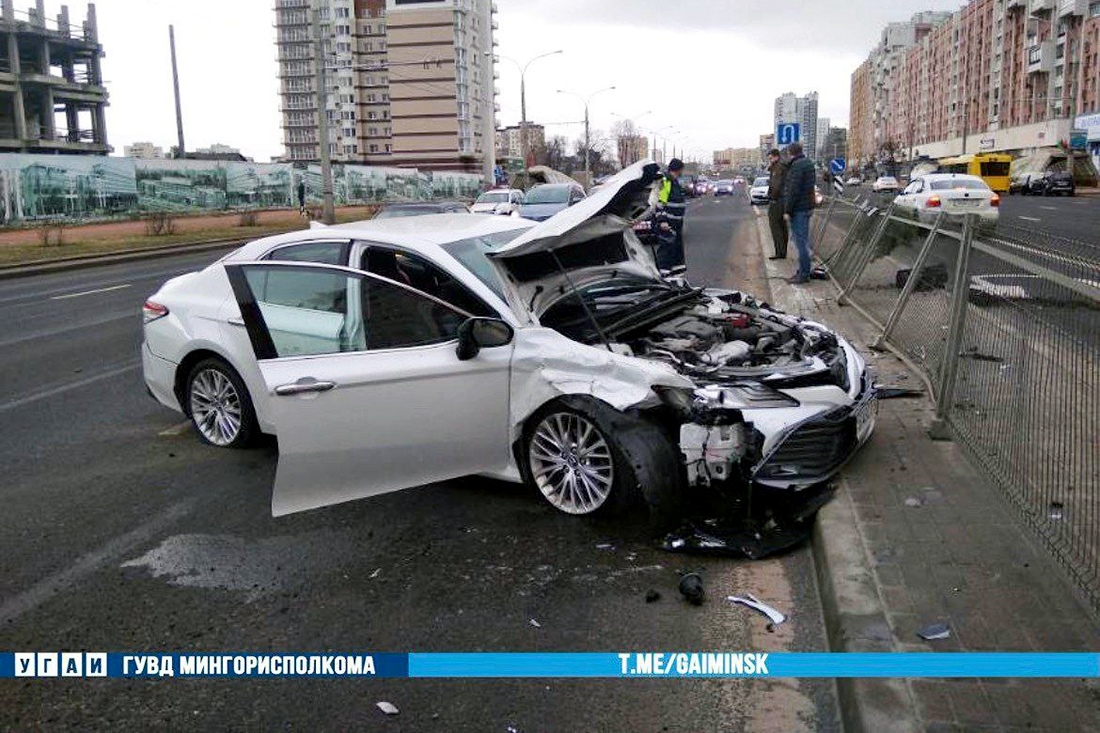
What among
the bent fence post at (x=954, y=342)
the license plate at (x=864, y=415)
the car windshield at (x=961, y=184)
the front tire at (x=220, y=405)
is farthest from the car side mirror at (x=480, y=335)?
the car windshield at (x=961, y=184)

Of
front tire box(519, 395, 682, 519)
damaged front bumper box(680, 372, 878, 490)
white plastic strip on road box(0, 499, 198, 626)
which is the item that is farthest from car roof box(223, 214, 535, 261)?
damaged front bumper box(680, 372, 878, 490)

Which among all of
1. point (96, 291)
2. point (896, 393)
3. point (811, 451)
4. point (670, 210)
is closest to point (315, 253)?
point (811, 451)

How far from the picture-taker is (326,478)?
4.73 meters

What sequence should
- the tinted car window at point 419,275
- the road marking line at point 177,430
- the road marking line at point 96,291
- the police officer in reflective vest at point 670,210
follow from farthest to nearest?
the road marking line at point 96,291
the police officer in reflective vest at point 670,210
the road marking line at point 177,430
the tinted car window at point 419,275

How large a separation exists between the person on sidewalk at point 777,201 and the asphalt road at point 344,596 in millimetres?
11452

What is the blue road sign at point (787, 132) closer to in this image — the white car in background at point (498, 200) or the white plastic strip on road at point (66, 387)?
the white car in background at point (498, 200)

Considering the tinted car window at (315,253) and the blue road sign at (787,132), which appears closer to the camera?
the tinted car window at (315,253)

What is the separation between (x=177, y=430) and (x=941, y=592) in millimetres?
5523

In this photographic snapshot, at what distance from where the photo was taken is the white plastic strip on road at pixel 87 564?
4.21 meters

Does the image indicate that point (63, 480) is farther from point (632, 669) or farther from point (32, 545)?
point (632, 669)

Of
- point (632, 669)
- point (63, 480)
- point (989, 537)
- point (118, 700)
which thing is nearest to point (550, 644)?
point (632, 669)

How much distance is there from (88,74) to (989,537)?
291ft

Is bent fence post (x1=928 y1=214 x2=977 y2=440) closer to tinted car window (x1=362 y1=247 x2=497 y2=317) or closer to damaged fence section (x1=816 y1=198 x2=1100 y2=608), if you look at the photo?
damaged fence section (x1=816 y1=198 x2=1100 y2=608)

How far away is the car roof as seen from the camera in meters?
5.61
